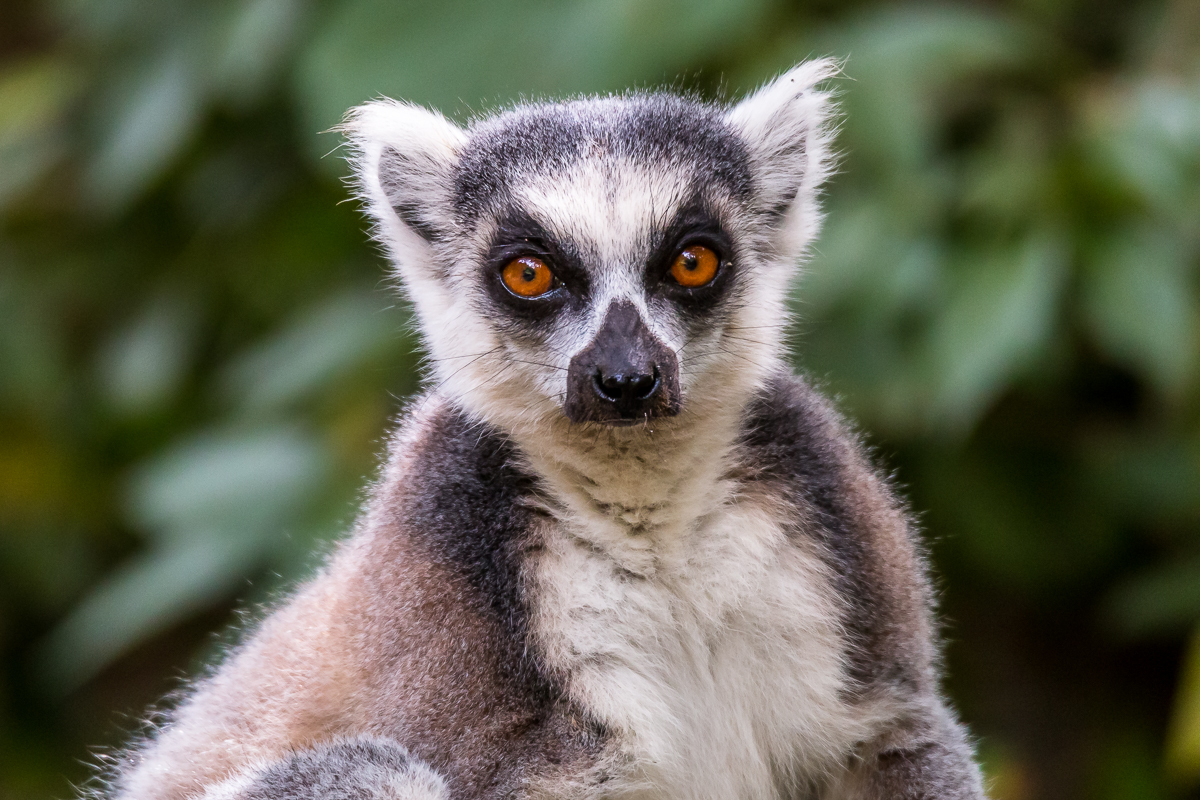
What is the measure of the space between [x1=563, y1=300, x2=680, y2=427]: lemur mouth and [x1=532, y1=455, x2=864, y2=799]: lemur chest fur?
21cm

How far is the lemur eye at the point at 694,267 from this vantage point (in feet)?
8.13

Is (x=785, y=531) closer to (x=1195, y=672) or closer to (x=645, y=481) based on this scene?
(x=645, y=481)

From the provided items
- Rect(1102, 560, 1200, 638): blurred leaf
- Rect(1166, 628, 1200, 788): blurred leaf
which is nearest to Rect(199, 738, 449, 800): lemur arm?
Rect(1166, 628, 1200, 788): blurred leaf

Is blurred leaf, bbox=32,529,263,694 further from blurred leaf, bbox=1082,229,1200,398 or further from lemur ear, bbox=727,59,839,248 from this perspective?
blurred leaf, bbox=1082,229,1200,398

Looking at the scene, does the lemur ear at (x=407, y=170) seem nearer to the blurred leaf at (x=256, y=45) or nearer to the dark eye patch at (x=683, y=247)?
the dark eye patch at (x=683, y=247)

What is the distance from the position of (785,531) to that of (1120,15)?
350 cm

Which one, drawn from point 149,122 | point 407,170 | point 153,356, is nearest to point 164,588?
point 153,356

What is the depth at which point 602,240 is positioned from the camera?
2.43 m

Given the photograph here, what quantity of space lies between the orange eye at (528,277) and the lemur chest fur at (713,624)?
17.9 inches

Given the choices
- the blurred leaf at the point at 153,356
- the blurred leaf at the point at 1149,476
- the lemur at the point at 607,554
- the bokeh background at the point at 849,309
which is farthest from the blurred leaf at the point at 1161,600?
the blurred leaf at the point at 153,356

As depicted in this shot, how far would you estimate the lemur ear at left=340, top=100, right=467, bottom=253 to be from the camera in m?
2.73

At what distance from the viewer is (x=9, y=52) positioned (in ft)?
26.0

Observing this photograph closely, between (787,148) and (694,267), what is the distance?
0.45 m

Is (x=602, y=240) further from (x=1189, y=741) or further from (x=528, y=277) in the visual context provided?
(x=1189, y=741)
